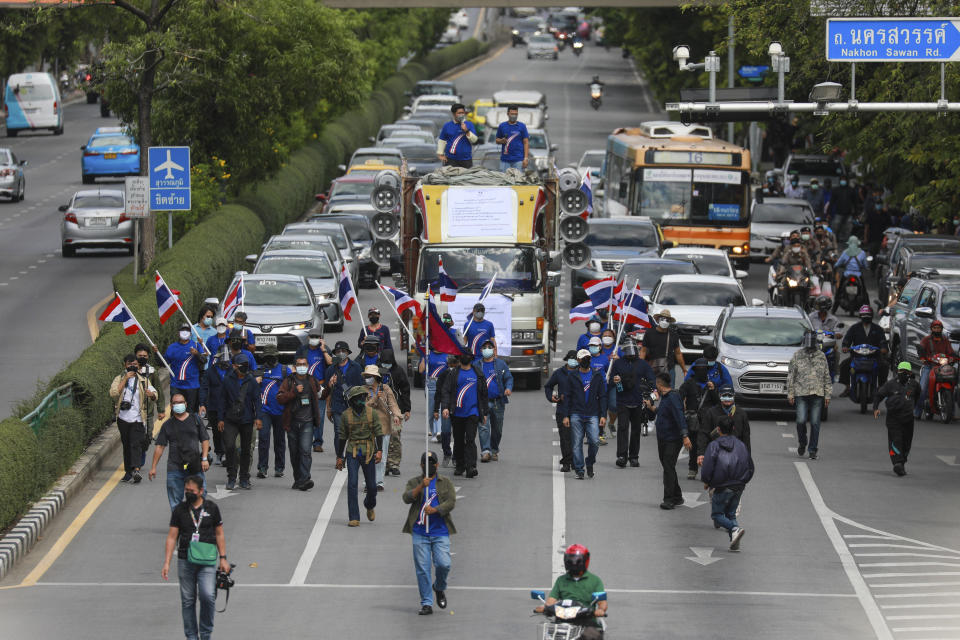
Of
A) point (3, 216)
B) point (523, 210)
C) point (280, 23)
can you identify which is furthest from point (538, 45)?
point (523, 210)

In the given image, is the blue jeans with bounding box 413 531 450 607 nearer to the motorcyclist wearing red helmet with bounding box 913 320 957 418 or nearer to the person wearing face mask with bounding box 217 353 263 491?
the person wearing face mask with bounding box 217 353 263 491

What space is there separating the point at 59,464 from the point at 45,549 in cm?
252

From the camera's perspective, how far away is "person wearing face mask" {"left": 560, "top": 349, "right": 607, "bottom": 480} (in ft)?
73.9

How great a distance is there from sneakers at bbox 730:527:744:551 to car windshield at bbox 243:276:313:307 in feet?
45.0

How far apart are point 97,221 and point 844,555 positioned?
2934cm

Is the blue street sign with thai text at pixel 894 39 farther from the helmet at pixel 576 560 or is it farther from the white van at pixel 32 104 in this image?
the white van at pixel 32 104

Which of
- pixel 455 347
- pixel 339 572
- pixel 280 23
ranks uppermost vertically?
pixel 280 23

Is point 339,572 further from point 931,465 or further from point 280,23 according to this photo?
point 280,23

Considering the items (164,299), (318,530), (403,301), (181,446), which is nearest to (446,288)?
(403,301)

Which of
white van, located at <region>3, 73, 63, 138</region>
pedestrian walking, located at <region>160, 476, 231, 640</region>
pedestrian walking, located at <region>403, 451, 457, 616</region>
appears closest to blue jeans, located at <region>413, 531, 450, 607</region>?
pedestrian walking, located at <region>403, 451, 457, 616</region>

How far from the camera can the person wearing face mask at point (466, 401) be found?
22422 mm

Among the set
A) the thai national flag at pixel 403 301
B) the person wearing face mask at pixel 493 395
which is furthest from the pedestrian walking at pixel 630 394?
the thai national flag at pixel 403 301

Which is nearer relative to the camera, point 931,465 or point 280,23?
point 931,465

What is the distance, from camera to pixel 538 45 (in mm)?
123812
